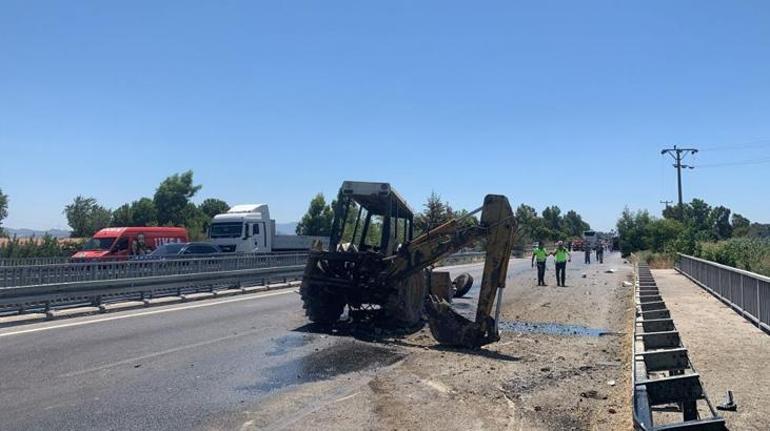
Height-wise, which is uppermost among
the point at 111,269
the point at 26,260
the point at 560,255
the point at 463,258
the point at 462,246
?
the point at 462,246

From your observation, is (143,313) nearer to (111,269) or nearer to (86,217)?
(111,269)

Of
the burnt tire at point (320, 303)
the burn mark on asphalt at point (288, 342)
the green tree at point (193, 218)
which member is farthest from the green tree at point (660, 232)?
the burn mark on asphalt at point (288, 342)

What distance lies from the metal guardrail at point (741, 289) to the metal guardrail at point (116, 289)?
13750 millimetres

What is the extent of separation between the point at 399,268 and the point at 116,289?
799cm

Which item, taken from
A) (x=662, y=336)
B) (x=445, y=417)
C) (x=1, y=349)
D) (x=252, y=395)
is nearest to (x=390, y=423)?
(x=445, y=417)

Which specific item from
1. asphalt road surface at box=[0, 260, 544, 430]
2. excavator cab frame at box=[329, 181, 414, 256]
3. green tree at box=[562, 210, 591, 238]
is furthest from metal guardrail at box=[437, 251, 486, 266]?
green tree at box=[562, 210, 591, 238]

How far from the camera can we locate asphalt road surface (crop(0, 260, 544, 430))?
21.3ft

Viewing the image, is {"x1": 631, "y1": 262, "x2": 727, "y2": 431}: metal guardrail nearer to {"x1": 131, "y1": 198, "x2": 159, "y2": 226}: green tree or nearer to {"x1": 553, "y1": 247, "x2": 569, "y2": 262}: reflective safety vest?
{"x1": 553, "y1": 247, "x2": 569, "y2": 262}: reflective safety vest

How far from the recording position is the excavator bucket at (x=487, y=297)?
35.0 ft

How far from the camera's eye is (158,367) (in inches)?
347

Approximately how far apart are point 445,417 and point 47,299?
10846mm

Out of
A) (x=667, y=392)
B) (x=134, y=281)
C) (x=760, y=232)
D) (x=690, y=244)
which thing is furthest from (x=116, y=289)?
(x=760, y=232)

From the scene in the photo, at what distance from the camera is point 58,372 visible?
8.41 m

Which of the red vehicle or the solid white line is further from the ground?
the red vehicle
